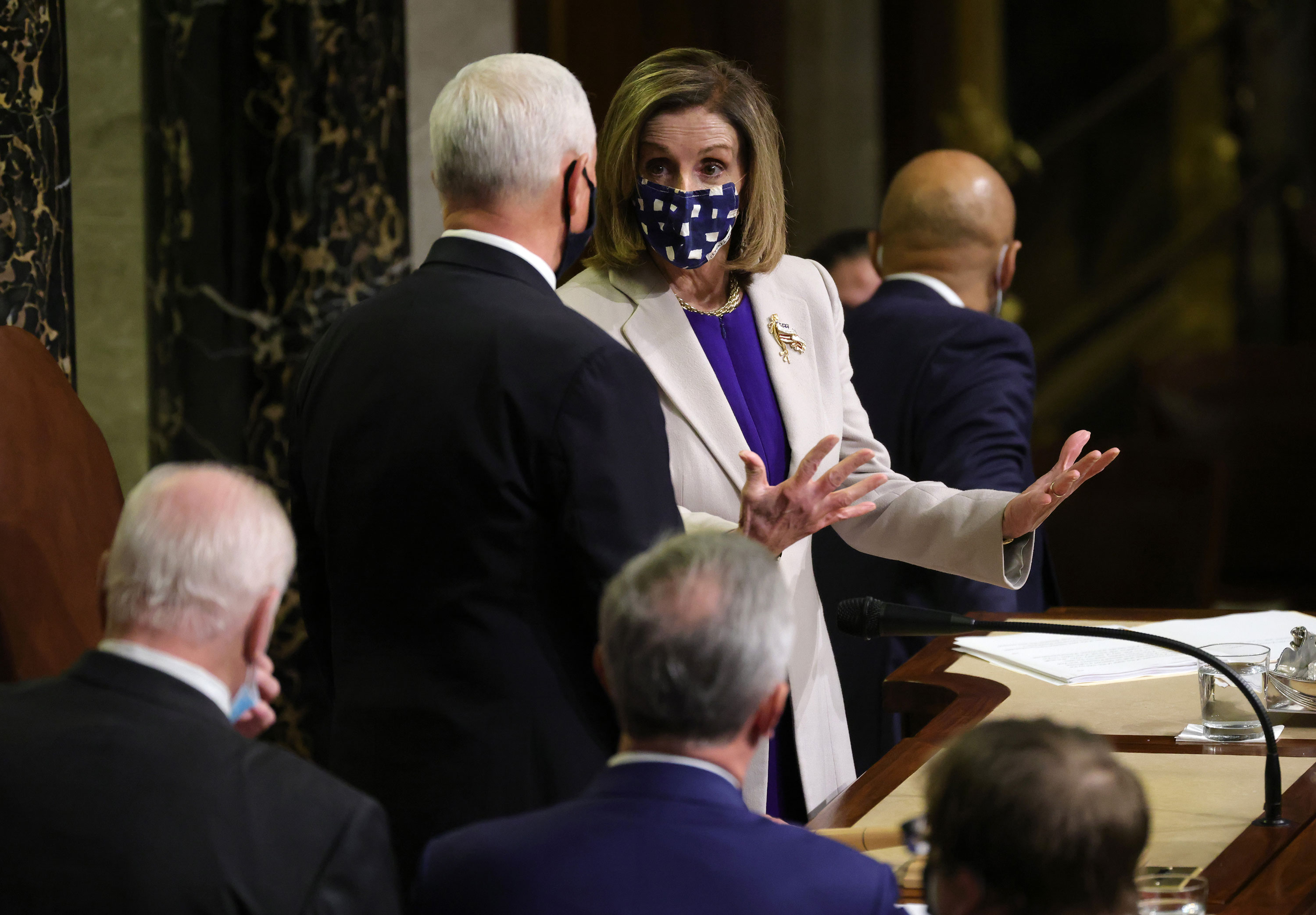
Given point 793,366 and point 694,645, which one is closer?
point 694,645

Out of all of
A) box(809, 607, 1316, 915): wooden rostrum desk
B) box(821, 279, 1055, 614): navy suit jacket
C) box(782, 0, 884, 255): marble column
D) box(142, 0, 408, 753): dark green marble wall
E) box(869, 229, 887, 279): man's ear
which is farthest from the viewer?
box(782, 0, 884, 255): marble column

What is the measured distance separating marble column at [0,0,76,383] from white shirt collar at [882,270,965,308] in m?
1.84

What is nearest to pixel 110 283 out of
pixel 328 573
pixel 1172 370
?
pixel 328 573

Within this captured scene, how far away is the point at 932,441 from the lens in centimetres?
338

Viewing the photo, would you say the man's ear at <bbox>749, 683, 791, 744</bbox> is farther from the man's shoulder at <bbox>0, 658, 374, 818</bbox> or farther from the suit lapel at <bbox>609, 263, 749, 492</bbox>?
the suit lapel at <bbox>609, 263, 749, 492</bbox>

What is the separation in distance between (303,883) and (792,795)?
119 centimetres

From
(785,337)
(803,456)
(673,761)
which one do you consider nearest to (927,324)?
(785,337)

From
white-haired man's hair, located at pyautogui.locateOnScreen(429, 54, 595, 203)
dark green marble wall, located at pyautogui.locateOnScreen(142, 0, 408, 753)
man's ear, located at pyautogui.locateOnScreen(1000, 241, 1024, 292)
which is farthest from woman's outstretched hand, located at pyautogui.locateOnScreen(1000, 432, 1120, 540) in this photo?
dark green marble wall, located at pyautogui.locateOnScreen(142, 0, 408, 753)

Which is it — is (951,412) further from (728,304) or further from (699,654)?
(699,654)

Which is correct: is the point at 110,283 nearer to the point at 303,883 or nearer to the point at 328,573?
the point at 328,573

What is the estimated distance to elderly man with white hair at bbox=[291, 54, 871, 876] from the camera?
1.75 meters

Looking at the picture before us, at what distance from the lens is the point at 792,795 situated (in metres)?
2.39

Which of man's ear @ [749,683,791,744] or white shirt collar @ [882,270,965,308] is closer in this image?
man's ear @ [749,683,791,744]

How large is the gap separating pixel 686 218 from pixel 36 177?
1.34 meters
